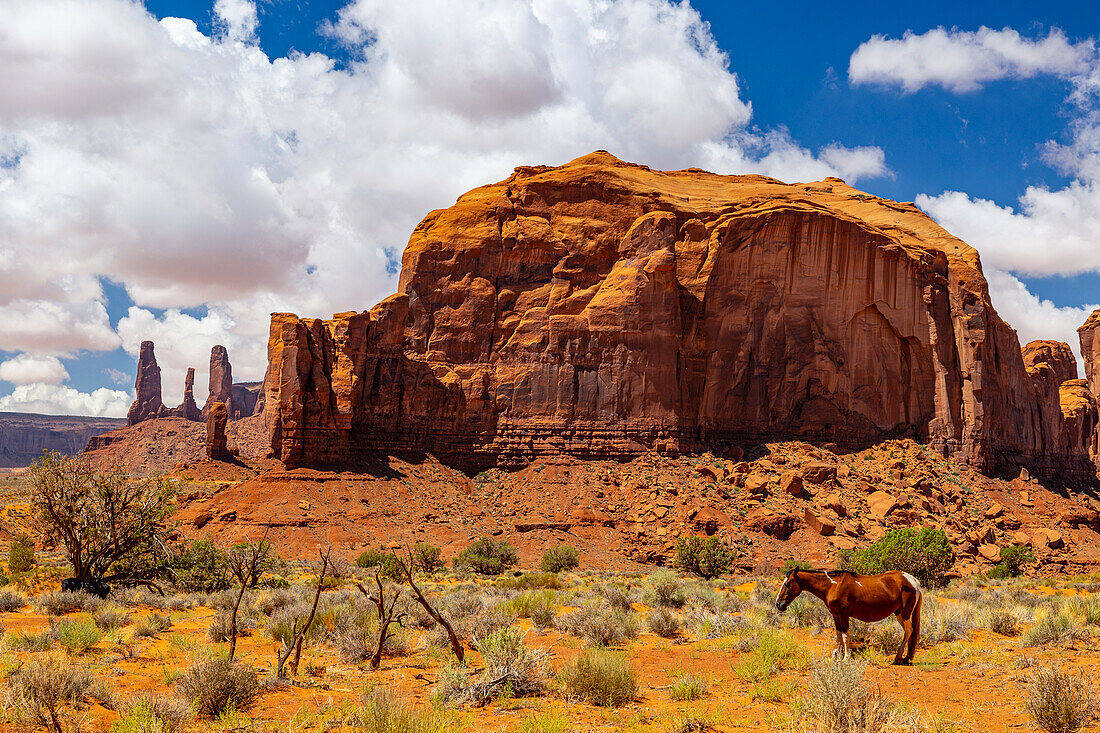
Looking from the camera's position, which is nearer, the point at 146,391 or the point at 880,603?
the point at 880,603

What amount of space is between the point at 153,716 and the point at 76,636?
Answer: 607 centimetres

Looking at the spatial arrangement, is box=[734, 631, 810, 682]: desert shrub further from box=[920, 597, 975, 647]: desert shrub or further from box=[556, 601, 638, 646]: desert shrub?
box=[920, 597, 975, 647]: desert shrub

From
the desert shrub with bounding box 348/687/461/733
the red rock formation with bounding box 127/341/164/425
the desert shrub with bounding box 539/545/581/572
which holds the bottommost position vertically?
the desert shrub with bounding box 539/545/581/572

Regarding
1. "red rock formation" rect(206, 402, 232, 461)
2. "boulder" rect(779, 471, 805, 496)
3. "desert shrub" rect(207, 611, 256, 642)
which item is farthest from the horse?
"red rock formation" rect(206, 402, 232, 461)

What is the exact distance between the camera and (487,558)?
1346 inches

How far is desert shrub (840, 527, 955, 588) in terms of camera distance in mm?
26781

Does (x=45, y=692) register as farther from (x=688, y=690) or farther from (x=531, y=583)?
(x=531, y=583)

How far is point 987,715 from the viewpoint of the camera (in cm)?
792

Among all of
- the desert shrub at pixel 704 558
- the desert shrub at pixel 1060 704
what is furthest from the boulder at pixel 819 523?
the desert shrub at pixel 1060 704

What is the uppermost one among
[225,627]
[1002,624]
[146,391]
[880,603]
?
[146,391]

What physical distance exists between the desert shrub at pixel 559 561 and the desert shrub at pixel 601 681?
25869mm

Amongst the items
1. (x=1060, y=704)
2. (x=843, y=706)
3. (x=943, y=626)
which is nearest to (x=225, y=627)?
(x=843, y=706)

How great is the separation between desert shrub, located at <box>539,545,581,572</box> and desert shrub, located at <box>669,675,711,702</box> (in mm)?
25886

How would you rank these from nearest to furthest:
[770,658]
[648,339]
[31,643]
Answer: [770,658] < [31,643] < [648,339]
